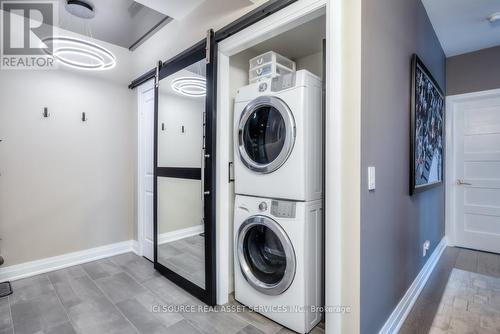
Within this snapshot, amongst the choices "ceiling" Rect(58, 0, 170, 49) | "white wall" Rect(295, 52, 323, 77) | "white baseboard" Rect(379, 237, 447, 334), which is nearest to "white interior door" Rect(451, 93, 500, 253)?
"white baseboard" Rect(379, 237, 447, 334)

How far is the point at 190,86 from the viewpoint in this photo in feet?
7.60

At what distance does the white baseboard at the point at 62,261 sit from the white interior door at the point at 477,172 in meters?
4.44

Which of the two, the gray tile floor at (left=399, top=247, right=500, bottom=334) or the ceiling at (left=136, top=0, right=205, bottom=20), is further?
the ceiling at (left=136, top=0, right=205, bottom=20)

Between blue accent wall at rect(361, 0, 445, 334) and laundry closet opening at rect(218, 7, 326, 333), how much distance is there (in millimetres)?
367

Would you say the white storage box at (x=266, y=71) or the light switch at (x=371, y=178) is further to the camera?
the white storage box at (x=266, y=71)

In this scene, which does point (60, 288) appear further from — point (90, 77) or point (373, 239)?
point (373, 239)

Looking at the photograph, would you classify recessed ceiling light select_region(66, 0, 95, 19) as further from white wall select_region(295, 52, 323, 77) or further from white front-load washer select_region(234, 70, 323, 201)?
white wall select_region(295, 52, 323, 77)

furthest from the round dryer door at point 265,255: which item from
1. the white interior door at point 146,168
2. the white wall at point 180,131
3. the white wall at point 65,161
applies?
the white wall at point 65,161

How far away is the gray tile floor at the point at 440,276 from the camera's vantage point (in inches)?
71.2

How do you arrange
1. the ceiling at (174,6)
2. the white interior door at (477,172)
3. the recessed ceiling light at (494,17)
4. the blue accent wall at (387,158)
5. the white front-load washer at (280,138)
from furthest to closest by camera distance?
the white interior door at (477,172) → the recessed ceiling light at (494,17) → the ceiling at (174,6) → the white front-load washer at (280,138) → the blue accent wall at (387,158)

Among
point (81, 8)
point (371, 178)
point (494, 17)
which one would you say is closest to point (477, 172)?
point (494, 17)

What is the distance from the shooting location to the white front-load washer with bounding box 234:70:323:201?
5.34 ft

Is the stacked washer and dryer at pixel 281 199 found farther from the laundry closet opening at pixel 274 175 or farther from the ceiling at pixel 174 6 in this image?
the ceiling at pixel 174 6

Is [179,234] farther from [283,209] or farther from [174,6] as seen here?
[174,6]
